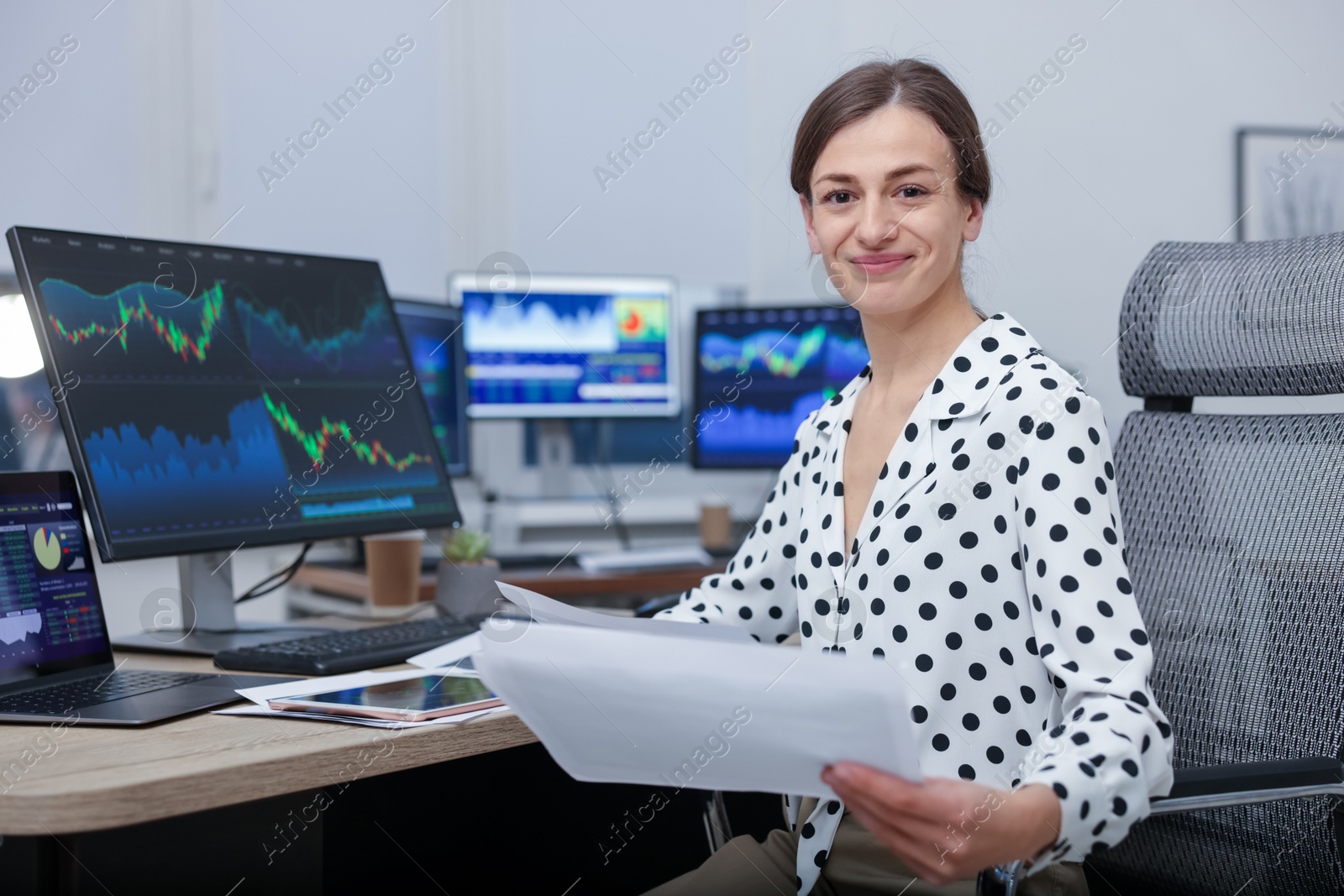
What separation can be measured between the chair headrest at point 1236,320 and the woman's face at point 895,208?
301 mm

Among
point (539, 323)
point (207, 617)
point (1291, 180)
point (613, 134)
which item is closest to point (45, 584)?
point (207, 617)

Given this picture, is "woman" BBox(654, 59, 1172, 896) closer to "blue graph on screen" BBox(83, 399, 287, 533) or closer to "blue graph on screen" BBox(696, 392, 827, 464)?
"blue graph on screen" BBox(83, 399, 287, 533)

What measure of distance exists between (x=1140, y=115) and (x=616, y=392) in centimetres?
143

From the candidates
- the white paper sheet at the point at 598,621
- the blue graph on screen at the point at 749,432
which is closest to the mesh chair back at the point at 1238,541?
the white paper sheet at the point at 598,621

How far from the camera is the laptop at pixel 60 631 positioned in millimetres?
1011

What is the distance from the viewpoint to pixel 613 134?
3.00m

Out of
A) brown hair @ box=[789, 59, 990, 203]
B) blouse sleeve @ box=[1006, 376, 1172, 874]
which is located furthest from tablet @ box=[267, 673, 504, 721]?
brown hair @ box=[789, 59, 990, 203]

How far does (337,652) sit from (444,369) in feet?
3.83

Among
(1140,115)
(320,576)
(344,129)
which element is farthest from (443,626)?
(1140,115)

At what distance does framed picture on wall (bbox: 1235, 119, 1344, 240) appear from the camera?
100 inches

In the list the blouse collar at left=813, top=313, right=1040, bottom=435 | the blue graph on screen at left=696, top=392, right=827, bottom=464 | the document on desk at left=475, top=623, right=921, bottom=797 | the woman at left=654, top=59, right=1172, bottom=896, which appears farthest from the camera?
the blue graph on screen at left=696, top=392, right=827, bottom=464

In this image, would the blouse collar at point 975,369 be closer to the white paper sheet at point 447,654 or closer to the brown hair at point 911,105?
the brown hair at point 911,105

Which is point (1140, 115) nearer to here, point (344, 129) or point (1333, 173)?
point (1333, 173)

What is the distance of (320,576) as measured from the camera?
6.69ft
